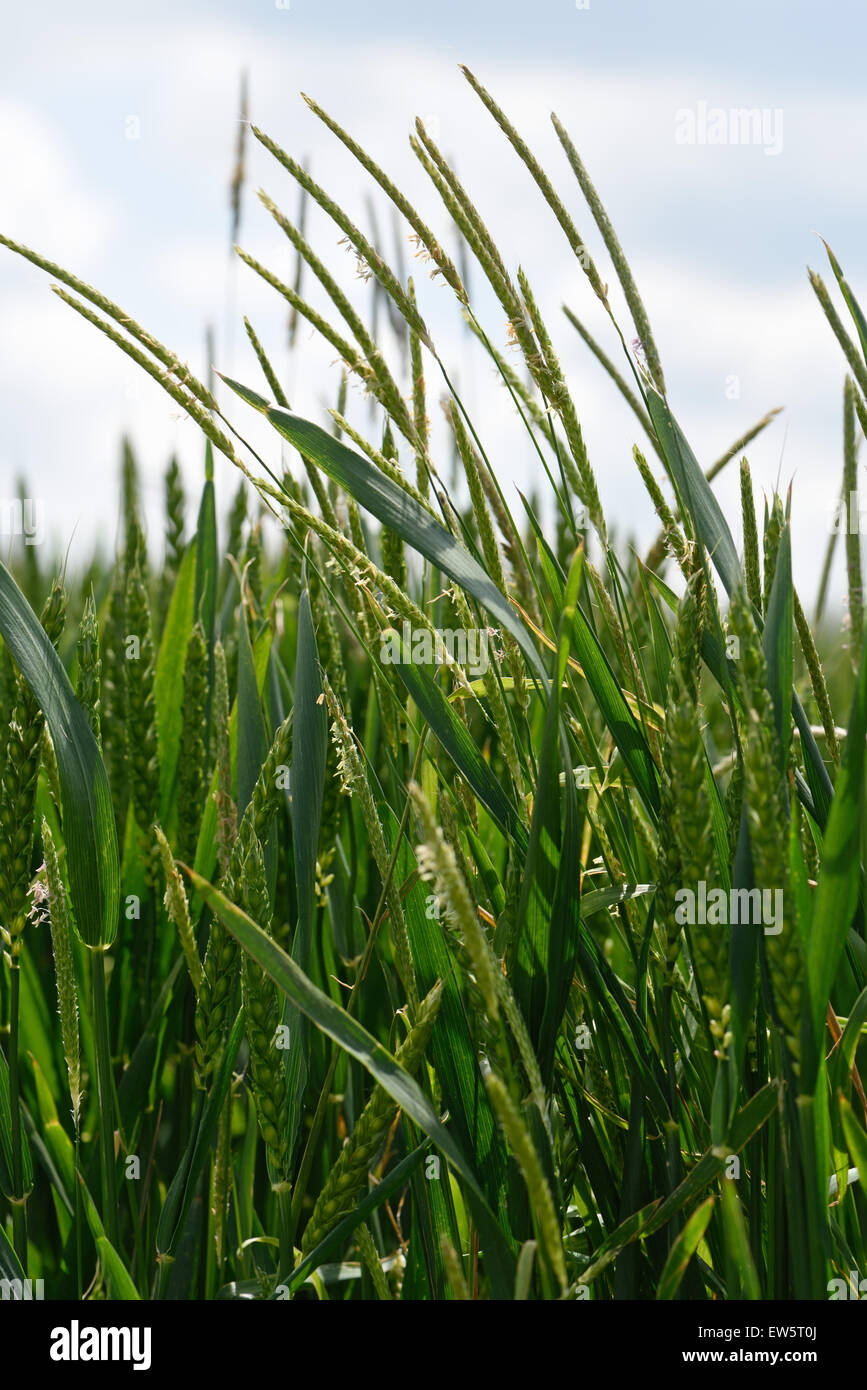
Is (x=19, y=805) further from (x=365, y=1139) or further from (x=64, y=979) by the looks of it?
(x=365, y=1139)

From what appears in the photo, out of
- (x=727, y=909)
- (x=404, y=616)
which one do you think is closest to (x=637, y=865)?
(x=727, y=909)

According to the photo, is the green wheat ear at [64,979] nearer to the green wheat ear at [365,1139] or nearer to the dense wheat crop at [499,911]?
the dense wheat crop at [499,911]

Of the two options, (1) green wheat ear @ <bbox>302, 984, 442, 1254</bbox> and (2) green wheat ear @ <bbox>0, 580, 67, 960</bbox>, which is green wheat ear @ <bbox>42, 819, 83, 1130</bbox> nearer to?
(2) green wheat ear @ <bbox>0, 580, 67, 960</bbox>

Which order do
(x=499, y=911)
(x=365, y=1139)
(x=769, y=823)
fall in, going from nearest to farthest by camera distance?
→ (x=769, y=823) → (x=365, y=1139) → (x=499, y=911)

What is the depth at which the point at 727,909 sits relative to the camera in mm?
479

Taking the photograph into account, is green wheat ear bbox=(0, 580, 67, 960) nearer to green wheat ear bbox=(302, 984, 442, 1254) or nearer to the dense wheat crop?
the dense wheat crop

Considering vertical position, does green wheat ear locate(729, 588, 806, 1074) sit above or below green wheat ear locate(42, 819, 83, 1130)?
above

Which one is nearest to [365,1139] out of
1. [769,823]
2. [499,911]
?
[499,911]

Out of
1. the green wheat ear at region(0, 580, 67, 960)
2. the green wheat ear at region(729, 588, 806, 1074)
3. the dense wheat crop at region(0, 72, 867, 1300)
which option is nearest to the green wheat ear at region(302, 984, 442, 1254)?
the dense wheat crop at region(0, 72, 867, 1300)

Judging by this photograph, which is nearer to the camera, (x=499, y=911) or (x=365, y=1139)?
(x=365, y=1139)

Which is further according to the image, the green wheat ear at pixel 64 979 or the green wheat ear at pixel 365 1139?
the green wheat ear at pixel 64 979

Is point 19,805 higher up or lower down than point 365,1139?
higher up

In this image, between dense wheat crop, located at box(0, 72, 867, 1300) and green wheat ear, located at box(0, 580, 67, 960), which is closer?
dense wheat crop, located at box(0, 72, 867, 1300)

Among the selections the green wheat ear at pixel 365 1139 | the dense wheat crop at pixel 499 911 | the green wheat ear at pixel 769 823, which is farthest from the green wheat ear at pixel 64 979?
the green wheat ear at pixel 769 823
